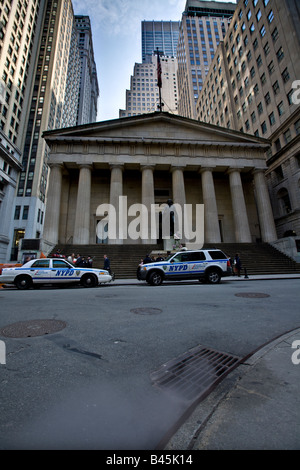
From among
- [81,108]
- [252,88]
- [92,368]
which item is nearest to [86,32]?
[81,108]

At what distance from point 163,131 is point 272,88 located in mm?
17937

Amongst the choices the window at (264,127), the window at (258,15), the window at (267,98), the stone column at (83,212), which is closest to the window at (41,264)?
the stone column at (83,212)

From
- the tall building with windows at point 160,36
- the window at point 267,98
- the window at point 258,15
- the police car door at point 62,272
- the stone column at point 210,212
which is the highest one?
the tall building with windows at point 160,36

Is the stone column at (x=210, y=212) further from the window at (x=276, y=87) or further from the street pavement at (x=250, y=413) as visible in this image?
the street pavement at (x=250, y=413)

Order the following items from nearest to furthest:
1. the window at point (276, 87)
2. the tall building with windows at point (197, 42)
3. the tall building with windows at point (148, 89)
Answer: the window at point (276, 87), the tall building with windows at point (197, 42), the tall building with windows at point (148, 89)

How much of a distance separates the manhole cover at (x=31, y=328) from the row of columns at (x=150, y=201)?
19607 mm

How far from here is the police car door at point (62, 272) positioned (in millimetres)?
11375

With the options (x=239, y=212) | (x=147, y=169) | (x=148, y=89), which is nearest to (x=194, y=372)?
(x=147, y=169)

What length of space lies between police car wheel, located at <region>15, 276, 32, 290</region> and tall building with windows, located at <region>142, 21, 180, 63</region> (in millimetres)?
219846

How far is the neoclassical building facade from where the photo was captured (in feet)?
84.3

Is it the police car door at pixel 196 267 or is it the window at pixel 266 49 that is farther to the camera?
the window at pixel 266 49
